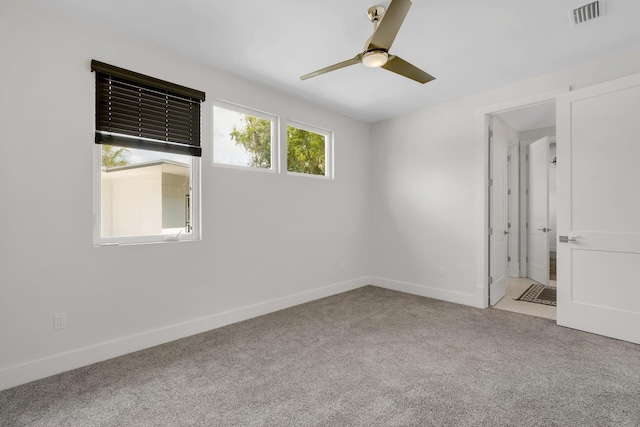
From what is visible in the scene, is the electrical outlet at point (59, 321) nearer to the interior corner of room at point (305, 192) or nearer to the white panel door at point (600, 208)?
the interior corner of room at point (305, 192)

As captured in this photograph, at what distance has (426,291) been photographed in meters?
4.35

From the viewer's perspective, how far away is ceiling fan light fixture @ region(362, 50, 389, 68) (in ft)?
6.99

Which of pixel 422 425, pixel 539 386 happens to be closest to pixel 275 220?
pixel 422 425

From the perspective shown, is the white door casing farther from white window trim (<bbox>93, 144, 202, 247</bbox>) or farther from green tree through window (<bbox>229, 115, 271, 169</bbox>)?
white window trim (<bbox>93, 144, 202, 247</bbox>)

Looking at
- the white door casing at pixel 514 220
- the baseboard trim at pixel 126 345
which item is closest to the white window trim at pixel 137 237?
the baseboard trim at pixel 126 345

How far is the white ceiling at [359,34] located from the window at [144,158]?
428 millimetres

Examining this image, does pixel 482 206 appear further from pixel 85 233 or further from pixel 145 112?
pixel 85 233

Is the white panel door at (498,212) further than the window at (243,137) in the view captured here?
Yes

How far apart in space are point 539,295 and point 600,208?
1.93 m

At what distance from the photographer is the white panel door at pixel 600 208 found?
2738 millimetres

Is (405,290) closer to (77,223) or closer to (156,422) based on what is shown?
(156,422)

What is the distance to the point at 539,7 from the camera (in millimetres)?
2240

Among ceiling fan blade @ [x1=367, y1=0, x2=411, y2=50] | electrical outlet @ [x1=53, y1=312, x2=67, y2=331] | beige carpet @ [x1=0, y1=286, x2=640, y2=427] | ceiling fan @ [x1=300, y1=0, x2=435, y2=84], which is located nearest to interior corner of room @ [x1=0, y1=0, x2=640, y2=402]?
electrical outlet @ [x1=53, y1=312, x2=67, y2=331]

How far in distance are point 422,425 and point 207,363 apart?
1616 millimetres
